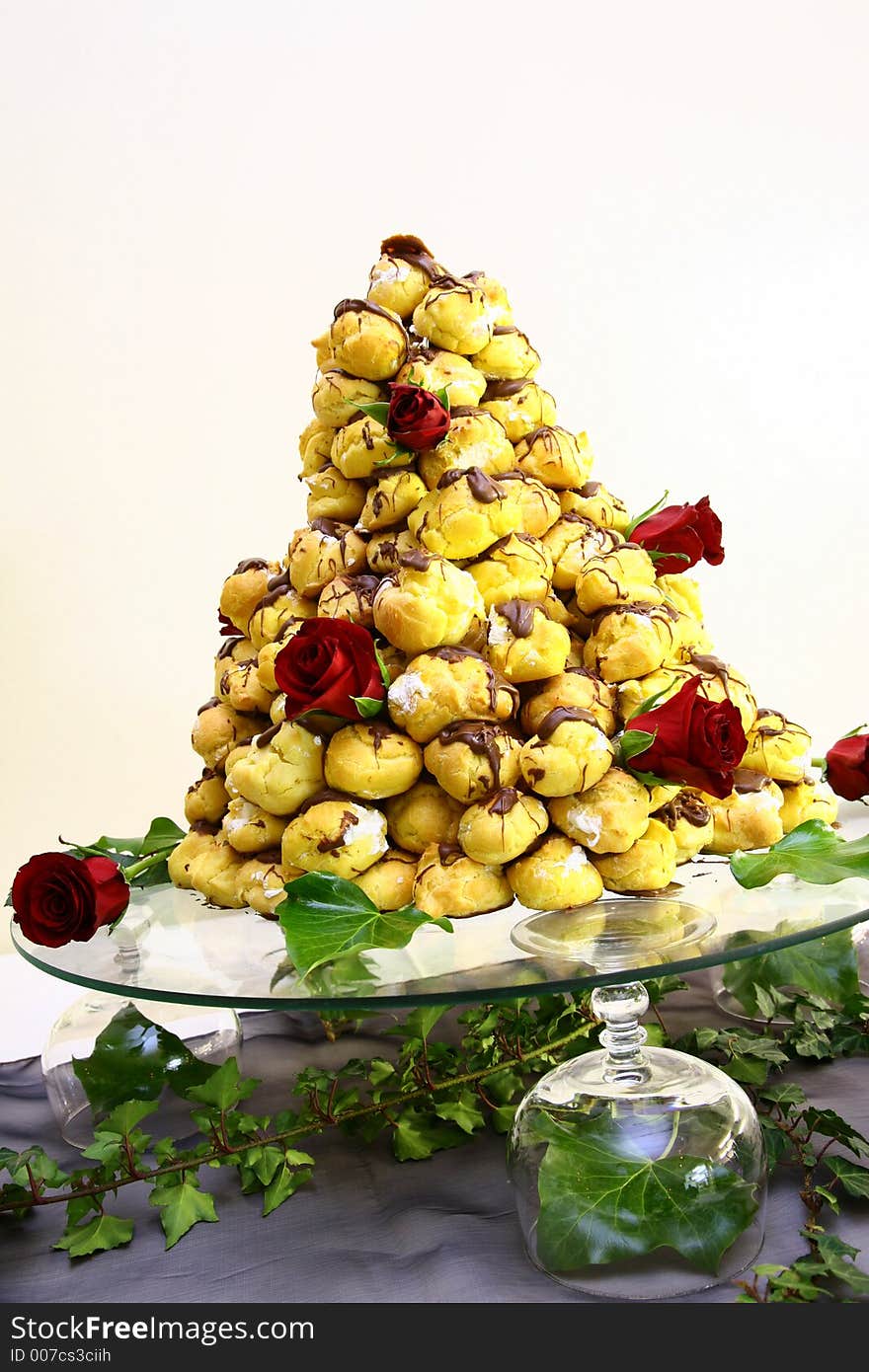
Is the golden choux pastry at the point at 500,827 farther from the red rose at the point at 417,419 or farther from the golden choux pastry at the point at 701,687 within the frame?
the red rose at the point at 417,419

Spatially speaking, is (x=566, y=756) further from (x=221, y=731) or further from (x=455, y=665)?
(x=221, y=731)

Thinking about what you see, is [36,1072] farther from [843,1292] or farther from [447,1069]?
[843,1292]

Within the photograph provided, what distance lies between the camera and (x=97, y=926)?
0.85 metres

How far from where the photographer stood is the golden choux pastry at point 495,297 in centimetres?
96

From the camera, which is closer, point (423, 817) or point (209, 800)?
point (423, 817)

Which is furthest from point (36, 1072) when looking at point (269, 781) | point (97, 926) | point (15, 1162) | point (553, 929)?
point (553, 929)

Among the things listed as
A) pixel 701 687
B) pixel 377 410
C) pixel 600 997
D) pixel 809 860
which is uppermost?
pixel 377 410

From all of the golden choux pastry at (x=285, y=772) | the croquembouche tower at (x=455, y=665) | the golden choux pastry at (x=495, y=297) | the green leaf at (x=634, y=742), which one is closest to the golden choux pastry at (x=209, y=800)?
the croquembouche tower at (x=455, y=665)

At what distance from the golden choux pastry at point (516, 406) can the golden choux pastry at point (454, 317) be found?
0.12ft

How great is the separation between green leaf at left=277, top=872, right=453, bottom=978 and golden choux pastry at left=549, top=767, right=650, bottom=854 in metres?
0.11

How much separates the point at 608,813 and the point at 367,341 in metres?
0.39

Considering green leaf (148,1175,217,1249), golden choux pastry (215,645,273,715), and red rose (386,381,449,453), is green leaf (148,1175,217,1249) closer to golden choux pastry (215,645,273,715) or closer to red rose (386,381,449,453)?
golden choux pastry (215,645,273,715)

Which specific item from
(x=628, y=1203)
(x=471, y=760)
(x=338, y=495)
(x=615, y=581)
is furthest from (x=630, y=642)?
(x=628, y=1203)

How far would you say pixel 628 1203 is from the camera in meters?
0.77
